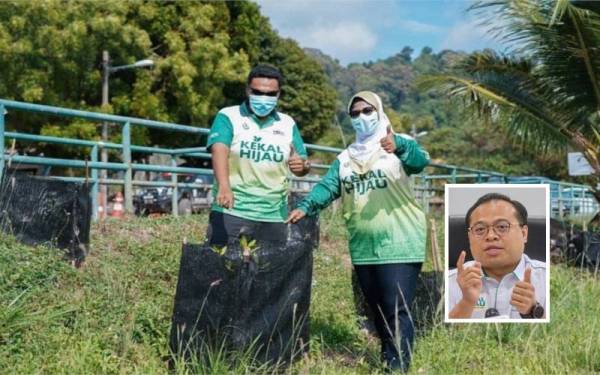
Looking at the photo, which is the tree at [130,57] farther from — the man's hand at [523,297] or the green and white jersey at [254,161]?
the man's hand at [523,297]

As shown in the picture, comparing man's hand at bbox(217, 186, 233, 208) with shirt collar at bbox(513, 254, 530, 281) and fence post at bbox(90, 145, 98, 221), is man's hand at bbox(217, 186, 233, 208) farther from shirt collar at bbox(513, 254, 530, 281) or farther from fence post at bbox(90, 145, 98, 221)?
fence post at bbox(90, 145, 98, 221)

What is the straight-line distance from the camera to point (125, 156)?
7.88m

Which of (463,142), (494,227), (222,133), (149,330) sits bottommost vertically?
(149,330)

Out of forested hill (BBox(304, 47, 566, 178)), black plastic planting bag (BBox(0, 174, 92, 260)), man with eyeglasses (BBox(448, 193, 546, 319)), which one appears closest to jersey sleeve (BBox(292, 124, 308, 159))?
man with eyeglasses (BBox(448, 193, 546, 319))

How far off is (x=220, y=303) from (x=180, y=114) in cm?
1888

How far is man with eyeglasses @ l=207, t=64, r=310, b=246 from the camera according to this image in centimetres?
426

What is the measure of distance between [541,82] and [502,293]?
705 cm

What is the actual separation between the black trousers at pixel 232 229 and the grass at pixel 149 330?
1.80 feet

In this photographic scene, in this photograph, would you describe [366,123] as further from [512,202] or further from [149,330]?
[149,330]

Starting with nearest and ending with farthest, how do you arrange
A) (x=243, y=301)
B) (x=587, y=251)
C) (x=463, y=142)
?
1. (x=243, y=301)
2. (x=587, y=251)
3. (x=463, y=142)

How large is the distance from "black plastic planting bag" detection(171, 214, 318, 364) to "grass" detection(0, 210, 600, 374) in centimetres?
11

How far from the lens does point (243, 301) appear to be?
12.5ft

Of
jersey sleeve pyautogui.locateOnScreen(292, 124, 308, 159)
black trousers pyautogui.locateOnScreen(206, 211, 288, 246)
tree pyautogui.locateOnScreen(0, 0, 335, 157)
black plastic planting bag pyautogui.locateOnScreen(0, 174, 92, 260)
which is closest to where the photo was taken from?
black trousers pyautogui.locateOnScreen(206, 211, 288, 246)

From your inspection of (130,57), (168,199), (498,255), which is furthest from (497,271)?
(130,57)
